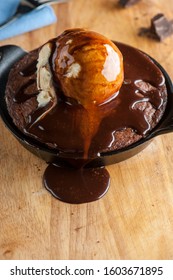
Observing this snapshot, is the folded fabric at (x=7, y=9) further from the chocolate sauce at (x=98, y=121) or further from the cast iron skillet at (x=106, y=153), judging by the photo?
the chocolate sauce at (x=98, y=121)

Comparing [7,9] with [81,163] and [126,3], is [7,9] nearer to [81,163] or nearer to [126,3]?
[126,3]

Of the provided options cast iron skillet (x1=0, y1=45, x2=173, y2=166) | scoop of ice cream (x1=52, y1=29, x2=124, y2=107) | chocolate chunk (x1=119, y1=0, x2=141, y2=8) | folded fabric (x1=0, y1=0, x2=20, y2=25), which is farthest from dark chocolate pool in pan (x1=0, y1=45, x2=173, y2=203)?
chocolate chunk (x1=119, y1=0, x2=141, y2=8)

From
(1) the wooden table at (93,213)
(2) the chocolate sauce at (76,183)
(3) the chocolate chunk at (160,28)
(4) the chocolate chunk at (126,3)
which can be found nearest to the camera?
(1) the wooden table at (93,213)

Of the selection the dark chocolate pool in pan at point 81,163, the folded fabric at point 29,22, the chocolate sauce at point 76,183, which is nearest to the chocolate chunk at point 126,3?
the folded fabric at point 29,22

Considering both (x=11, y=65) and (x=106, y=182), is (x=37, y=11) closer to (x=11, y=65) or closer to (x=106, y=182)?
(x=11, y=65)

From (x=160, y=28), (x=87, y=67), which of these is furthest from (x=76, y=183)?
(x=160, y=28)
